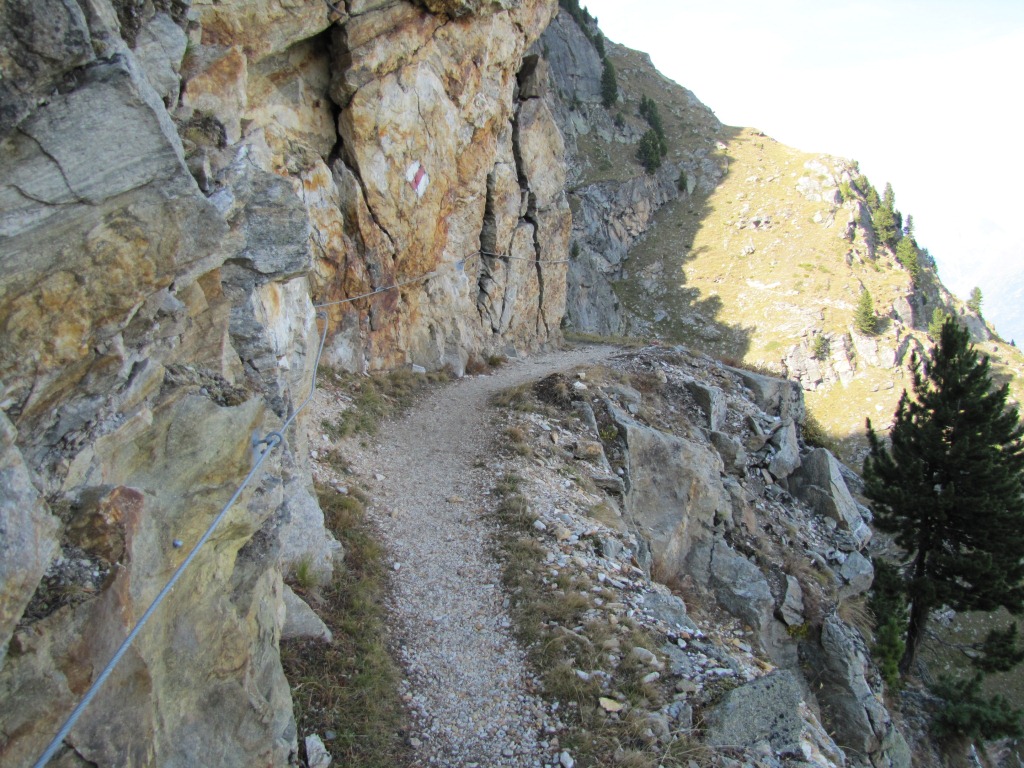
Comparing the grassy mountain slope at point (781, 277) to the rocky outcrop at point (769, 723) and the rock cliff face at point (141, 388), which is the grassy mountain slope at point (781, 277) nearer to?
the rocky outcrop at point (769, 723)

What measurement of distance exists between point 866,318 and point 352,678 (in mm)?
71865

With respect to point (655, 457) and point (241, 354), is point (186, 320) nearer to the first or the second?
point (241, 354)

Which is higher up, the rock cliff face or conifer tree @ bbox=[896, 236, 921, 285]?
conifer tree @ bbox=[896, 236, 921, 285]

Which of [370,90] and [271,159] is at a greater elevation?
[370,90]

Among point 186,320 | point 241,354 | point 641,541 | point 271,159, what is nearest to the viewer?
point 186,320

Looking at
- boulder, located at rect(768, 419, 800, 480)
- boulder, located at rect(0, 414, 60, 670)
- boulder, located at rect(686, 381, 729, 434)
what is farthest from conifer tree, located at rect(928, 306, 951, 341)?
boulder, located at rect(0, 414, 60, 670)

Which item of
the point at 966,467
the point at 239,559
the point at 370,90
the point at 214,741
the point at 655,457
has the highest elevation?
the point at 370,90

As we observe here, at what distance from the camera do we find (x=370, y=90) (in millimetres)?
17828

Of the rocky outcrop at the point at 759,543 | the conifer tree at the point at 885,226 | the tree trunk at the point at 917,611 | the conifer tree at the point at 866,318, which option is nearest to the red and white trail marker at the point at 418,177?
the rocky outcrop at the point at 759,543

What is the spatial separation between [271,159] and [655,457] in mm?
13146

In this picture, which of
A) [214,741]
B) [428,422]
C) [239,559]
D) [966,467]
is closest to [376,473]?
[428,422]

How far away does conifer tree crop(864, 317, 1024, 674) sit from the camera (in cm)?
2020

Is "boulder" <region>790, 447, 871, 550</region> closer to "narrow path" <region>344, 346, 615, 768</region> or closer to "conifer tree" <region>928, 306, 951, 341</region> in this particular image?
"narrow path" <region>344, 346, 615, 768</region>

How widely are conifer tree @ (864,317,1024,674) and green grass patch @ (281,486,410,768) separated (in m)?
19.7
